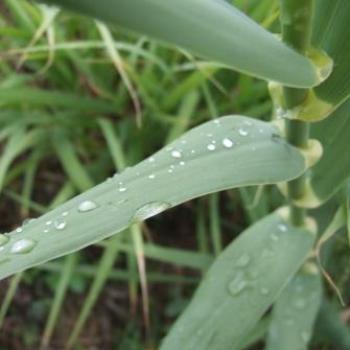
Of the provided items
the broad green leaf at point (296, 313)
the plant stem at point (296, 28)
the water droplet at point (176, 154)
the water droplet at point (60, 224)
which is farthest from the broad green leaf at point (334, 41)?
the broad green leaf at point (296, 313)

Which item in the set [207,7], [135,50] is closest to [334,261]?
[135,50]

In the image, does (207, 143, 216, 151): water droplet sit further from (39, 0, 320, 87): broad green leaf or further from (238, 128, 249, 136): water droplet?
(39, 0, 320, 87): broad green leaf

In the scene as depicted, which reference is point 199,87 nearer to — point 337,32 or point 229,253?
point 229,253

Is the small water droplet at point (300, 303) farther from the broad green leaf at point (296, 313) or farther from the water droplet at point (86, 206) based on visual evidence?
the water droplet at point (86, 206)

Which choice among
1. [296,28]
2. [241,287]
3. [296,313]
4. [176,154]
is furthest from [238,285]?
[296,28]

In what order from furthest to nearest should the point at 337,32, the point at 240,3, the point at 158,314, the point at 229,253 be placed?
the point at 158,314 < the point at 229,253 < the point at 240,3 < the point at 337,32

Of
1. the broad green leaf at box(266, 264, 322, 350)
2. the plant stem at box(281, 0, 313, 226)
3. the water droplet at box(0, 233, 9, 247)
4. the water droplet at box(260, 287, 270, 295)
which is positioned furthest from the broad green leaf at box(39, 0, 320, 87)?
the broad green leaf at box(266, 264, 322, 350)

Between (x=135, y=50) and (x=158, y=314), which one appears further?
(x=158, y=314)
